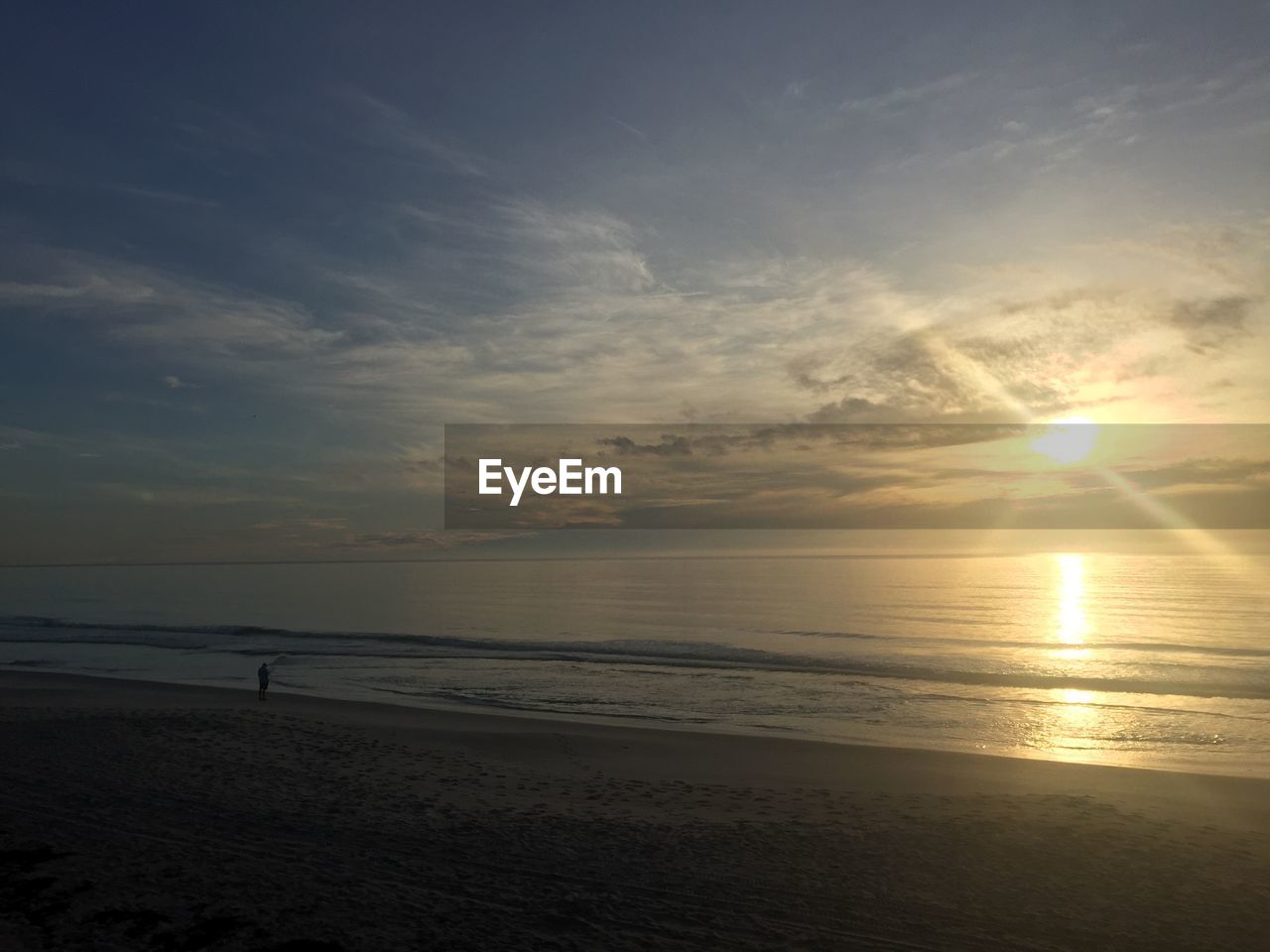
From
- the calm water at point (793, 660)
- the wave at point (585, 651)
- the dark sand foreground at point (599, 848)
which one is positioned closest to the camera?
the dark sand foreground at point (599, 848)

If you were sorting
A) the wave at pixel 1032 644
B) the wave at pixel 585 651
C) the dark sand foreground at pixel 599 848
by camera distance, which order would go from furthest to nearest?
the wave at pixel 1032 644
the wave at pixel 585 651
the dark sand foreground at pixel 599 848

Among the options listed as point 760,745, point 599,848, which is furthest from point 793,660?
point 599,848

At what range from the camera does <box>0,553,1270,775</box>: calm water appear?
85.9ft

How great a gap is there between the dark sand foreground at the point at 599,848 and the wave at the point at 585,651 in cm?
1763

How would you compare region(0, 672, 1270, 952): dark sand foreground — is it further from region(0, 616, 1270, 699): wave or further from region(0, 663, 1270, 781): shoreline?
region(0, 616, 1270, 699): wave

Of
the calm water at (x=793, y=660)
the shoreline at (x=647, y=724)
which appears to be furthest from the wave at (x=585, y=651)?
the shoreline at (x=647, y=724)

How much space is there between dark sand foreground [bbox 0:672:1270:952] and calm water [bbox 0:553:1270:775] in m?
6.84

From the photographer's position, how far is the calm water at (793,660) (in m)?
26.2

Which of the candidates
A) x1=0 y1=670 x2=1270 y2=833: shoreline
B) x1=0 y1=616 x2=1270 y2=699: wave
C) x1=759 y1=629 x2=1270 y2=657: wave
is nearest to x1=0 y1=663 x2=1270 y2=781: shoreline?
x1=0 y1=670 x2=1270 y2=833: shoreline

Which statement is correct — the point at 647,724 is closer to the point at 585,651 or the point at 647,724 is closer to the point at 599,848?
the point at 599,848

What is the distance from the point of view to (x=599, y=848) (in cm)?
1255

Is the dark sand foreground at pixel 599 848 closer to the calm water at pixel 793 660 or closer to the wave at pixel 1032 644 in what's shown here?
the calm water at pixel 793 660

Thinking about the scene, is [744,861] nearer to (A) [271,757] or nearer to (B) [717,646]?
(A) [271,757]

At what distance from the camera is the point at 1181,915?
10305mm
